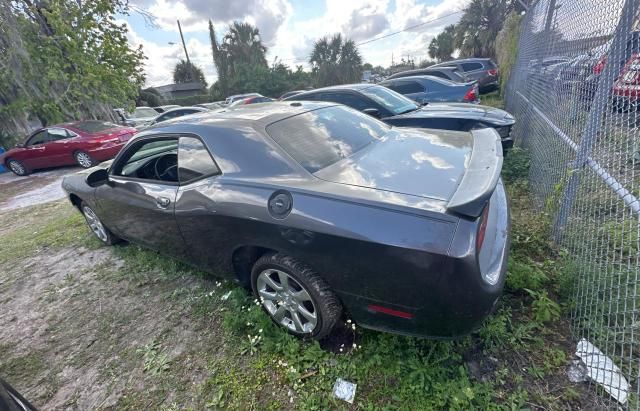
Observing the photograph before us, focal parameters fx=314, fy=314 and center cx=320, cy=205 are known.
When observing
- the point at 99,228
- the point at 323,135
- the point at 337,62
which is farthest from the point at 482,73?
the point at 337,62

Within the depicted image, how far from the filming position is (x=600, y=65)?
89.5 inches

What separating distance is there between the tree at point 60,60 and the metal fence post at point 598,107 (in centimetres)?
1344

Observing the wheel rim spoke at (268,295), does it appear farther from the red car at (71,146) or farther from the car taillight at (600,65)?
the red car at (71,146)

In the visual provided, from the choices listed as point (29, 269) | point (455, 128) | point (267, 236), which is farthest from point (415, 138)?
point (29, 269)

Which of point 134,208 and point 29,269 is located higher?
point 134,208

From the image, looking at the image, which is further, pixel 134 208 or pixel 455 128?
pixel 455 128

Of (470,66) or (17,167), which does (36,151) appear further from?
(470,66)

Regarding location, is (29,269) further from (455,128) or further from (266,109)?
(455,128)

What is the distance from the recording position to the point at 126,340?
251cm

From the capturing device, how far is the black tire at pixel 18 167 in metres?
9.62

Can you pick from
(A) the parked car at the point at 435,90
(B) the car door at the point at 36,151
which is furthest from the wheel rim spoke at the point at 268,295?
(B) the car door at the point at 36,151

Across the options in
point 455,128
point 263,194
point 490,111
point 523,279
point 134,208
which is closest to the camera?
point 263,194

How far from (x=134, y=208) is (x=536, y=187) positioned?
436 centimetres

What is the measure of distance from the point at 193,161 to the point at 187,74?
48712 mm
